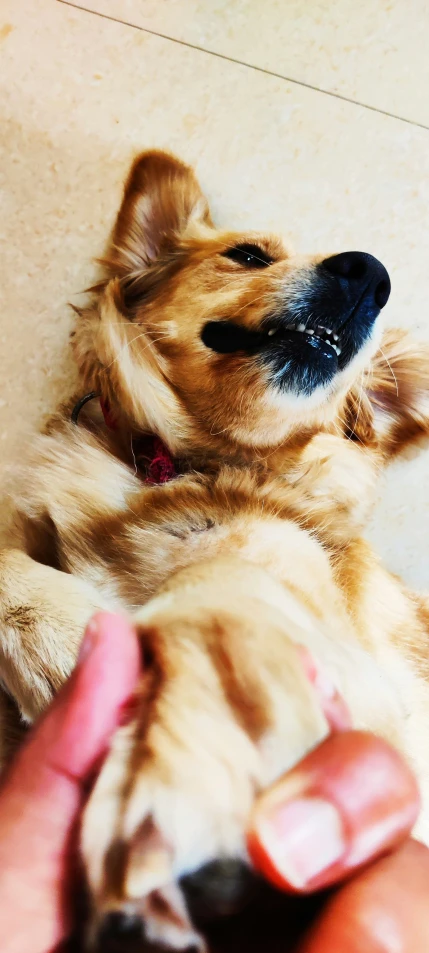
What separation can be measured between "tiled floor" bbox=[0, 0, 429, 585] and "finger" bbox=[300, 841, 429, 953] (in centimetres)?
90

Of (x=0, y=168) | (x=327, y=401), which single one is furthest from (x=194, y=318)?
(x=0, y=168)

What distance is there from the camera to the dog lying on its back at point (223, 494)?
0.44m

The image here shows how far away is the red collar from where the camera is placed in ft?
3.04

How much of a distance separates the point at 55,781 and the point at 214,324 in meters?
0.73

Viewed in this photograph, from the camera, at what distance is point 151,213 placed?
1.10m

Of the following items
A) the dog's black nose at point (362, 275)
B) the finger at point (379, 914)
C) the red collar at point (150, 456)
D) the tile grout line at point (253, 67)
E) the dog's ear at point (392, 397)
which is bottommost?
the red collar at point (150, 456)

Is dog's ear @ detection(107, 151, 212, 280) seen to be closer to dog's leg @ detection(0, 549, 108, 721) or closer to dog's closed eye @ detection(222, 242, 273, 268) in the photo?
dog's closed eye @ detection(222, 242, 273, 268)

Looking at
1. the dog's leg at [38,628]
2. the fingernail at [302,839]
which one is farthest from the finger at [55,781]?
the dog's leg at [38,628]

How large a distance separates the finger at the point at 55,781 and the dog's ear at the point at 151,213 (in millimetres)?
813

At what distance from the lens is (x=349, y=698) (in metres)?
0.50

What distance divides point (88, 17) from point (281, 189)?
52cm

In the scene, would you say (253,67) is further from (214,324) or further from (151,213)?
(214,324)

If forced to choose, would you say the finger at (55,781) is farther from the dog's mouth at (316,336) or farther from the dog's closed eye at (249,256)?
the dog's closed eye at (249,256)

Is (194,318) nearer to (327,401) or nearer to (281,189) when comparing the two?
(327,401)
